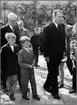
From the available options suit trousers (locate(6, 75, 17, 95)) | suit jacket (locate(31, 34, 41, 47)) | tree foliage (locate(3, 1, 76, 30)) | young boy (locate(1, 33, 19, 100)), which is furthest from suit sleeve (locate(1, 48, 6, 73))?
tree foliage (locate(3, 1, 76, 30))

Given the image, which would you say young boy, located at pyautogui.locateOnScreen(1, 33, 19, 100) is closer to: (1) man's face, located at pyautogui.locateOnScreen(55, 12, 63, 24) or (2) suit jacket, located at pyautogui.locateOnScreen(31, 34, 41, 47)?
(1) man's face, located at pyautogui.locateOnScreen(55, 12, 63, 24)

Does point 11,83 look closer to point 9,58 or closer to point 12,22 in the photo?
point 9,58

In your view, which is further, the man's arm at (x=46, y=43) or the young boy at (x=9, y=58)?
the man's arm at (x=46, y=43)

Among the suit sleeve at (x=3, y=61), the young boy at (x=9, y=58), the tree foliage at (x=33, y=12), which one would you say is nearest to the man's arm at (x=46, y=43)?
the young boy at (x=9, y=58)

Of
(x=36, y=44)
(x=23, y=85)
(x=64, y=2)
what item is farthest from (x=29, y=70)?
(x=64, y=2)

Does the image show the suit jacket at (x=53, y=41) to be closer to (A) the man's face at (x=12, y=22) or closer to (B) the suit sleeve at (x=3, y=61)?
(A) the man's face at (x=12, y=22)

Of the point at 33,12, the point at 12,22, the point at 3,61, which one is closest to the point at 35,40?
the point at 12,22

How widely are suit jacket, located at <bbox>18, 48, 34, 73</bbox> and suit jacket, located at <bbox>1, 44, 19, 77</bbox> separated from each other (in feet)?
0.33

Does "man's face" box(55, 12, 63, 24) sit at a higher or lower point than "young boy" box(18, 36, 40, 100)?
higher

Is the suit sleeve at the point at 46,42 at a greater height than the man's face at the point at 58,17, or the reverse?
the man's face at the point at 58,17

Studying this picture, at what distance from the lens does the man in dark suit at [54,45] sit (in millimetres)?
4781

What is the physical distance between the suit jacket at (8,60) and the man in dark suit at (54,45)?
656 mm

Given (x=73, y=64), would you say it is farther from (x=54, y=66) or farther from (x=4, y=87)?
(x=4, y=87)

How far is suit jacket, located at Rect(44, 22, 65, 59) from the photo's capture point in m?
4.78
